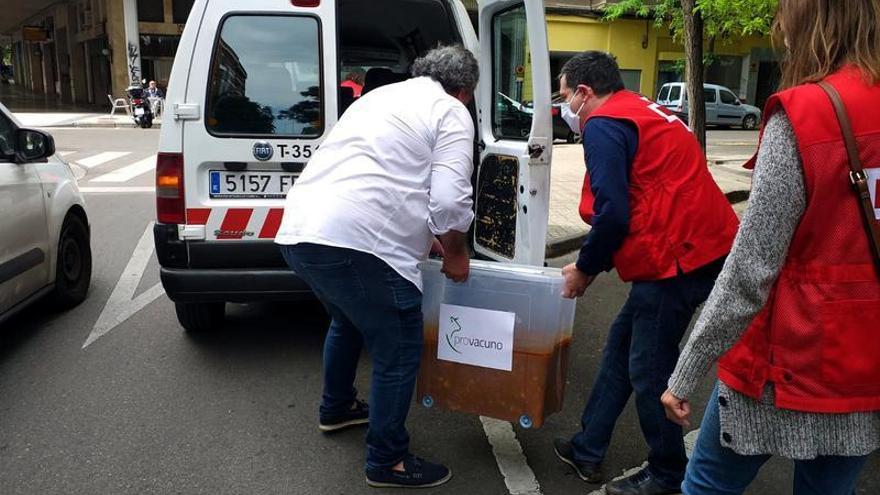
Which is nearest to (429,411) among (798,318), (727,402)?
(727,402)

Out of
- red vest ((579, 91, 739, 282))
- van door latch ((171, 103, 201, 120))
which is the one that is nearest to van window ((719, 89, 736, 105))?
van door latch ((171, 103, 201, 120))

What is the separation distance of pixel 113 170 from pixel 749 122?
21.9 meters

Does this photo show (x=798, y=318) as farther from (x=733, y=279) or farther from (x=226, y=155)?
(x=226, y=155)

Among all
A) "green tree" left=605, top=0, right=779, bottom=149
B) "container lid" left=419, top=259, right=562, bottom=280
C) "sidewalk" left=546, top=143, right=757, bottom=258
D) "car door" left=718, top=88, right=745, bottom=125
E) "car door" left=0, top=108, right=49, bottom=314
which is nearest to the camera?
"container lid" left=419, top=259, right=562, bottom=280

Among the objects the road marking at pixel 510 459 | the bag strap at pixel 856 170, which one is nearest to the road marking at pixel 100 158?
the road marking at pixel 510 459

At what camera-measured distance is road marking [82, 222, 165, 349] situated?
4632mm

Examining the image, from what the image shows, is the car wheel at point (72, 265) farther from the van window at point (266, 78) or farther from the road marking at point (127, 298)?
the van window at point (266, 78)

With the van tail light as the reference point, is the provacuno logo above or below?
below

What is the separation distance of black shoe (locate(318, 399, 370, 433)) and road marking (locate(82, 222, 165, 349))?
1.96 metres

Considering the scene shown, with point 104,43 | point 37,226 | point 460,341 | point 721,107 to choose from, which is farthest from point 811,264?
A: point 104,43

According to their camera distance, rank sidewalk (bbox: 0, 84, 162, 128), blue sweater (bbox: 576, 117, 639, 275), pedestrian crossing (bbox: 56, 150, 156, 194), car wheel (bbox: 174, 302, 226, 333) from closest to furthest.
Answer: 1. blue sweater (bbox: 576, 117, 639, 275)
2. car wheel (bbox: 174, 302, 226, 333)
3. pedestrian crossing (bbox: 56, 150, 156, 194)
4. sidewalk (bbox: 0, 84, 162, 128)

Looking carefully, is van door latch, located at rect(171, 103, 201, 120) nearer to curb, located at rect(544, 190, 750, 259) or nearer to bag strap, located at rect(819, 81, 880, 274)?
bag strap, located at rect(819, 81, 880, 274)

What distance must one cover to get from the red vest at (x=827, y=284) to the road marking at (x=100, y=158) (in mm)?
12896

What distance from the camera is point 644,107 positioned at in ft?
8.27
